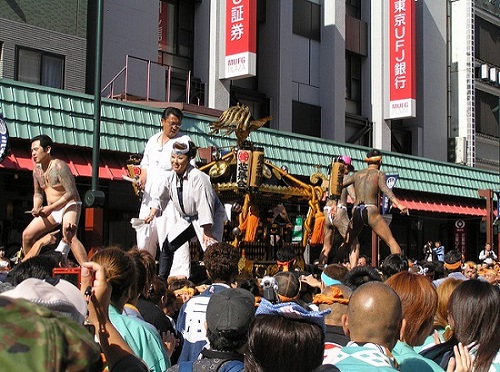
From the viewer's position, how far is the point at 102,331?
3.11 meters

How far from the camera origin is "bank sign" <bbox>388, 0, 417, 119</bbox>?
29.3m

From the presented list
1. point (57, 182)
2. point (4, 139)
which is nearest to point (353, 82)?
point (4, 139)

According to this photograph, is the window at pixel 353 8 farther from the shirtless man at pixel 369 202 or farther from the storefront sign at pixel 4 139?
the shirtless man at pixel 369 202

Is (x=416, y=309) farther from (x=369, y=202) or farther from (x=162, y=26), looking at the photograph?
(x=162, y=26)

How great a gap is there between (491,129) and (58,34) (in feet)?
70.8

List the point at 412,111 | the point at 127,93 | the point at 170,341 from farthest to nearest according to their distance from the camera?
the point at 412,111 < the point at 127,93 < the point at 170,341

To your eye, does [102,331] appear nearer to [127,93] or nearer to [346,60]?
[127,93]

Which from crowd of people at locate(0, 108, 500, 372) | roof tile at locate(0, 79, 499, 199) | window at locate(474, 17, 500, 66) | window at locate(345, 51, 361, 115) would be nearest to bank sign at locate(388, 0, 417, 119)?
window at locate(345, 51, 361, 115)

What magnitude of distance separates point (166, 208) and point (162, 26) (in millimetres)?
15999

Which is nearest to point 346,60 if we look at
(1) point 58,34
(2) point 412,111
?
(2) point 412,111

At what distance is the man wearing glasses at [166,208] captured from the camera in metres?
9.51

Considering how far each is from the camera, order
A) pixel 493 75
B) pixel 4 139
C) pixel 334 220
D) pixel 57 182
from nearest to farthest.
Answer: pixel 57 182
pixel 334 220
pixel 4 139
pixel 493 75

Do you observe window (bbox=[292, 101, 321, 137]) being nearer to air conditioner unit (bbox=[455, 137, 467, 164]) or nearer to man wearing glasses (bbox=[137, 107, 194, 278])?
air conditioner unit (bbox=[455, 137, 467, 164])

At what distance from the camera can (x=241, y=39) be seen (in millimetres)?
23812
